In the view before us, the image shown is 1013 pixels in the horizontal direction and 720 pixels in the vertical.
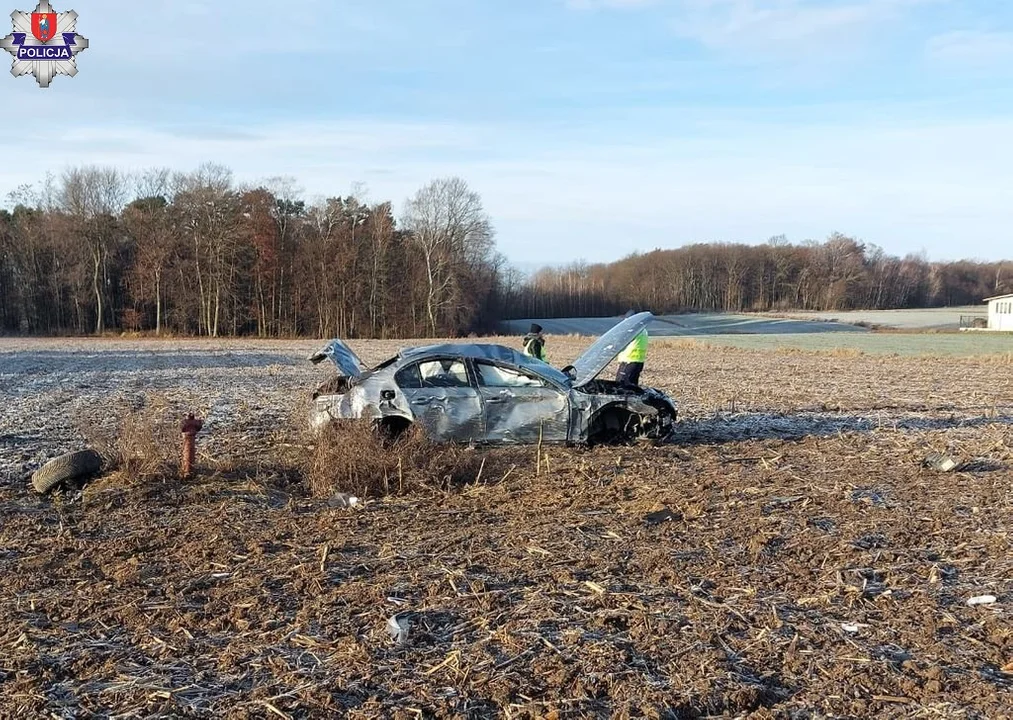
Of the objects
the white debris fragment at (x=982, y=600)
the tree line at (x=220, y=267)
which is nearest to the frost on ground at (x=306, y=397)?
the white debris fragment at (x=982, y=600)

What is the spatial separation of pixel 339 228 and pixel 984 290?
108266 mm

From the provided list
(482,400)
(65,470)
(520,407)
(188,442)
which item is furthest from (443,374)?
(65,470)

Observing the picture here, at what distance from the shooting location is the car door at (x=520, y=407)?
979cm

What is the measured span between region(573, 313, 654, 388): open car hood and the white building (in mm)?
76793

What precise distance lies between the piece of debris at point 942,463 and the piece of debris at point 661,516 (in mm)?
3705

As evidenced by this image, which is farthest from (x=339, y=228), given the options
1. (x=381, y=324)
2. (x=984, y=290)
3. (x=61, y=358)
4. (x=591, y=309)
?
(x=984, y=290)

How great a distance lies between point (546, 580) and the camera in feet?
18.6

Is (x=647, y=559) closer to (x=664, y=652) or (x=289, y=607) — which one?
(x=664, y=652)

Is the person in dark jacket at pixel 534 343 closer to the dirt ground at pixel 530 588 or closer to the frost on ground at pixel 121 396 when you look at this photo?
the frost on ground at pixel 121 396

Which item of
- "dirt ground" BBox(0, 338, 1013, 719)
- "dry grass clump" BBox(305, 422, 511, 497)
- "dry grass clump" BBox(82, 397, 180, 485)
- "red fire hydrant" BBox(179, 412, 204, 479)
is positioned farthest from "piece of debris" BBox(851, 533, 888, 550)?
"dry grass clump" BBox(82, 397, 180, 485)

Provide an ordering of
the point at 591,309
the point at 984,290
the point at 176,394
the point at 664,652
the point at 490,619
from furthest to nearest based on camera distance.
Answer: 1. the point at 984,290
2. the point at 591,309
3. the point at 176,394
4. the point at 490,619
5. the point at 664,652

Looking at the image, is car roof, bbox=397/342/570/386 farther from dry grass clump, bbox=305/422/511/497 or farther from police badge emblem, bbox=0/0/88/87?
police badge emblem, bbox=0/0/88/87

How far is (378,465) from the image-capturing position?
27.0 ft

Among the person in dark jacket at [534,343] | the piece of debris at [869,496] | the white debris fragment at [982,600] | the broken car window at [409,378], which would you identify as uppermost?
the person in dark jacket at [534,343]
